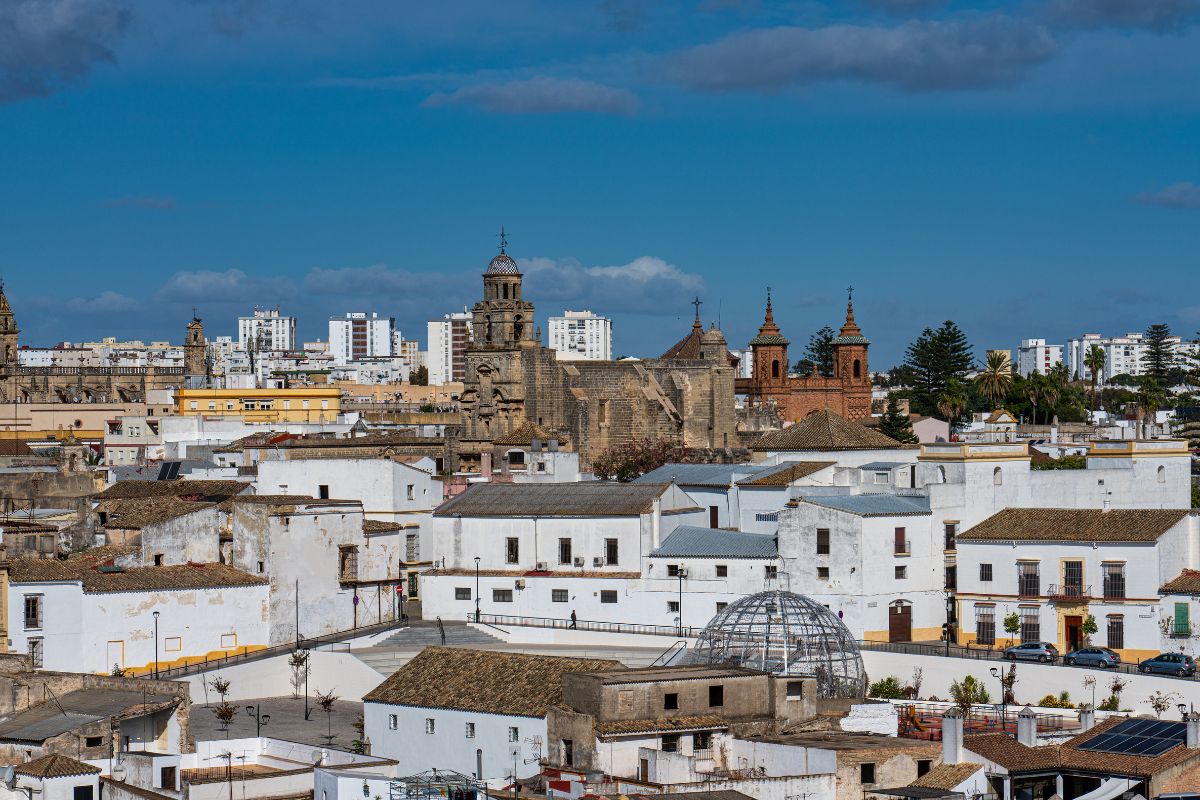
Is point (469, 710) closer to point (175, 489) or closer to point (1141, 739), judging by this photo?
point (1141, 739)

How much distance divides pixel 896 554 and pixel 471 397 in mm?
37080

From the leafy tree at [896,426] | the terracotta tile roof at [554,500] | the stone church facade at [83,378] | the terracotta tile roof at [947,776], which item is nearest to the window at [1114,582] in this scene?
the terracotta tile roof at [554,500]

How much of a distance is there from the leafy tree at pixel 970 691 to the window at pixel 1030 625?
4.80 meters

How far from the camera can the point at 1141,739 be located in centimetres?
4169

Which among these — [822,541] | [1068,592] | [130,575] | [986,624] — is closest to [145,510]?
[130,575]

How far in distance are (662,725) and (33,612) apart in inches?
733

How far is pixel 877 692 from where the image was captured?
171 ft

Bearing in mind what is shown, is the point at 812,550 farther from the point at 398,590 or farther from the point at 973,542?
the point at 398,590

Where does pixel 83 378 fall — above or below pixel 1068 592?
above

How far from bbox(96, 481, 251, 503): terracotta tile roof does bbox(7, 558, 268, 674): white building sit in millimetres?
10189

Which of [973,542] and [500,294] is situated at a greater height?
[500,294]

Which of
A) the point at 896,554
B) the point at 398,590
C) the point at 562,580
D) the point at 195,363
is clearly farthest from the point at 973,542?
the point at 195,363

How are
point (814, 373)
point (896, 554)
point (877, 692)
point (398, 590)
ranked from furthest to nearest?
point (814, 373) < point (398, 590) < point (896, 554) < point (877, 692)

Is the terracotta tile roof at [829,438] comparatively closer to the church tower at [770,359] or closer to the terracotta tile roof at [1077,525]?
the terracotta tile roof at [1077,525]
